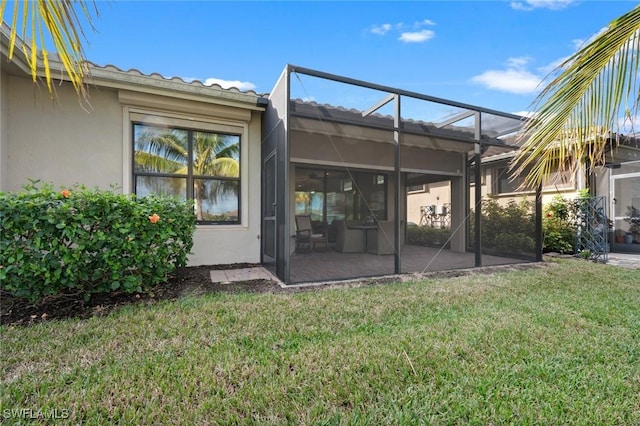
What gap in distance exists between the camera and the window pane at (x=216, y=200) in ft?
19.3

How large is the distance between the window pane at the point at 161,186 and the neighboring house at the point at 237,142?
2 centimetres

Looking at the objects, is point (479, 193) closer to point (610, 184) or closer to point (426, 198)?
point (426, 198)

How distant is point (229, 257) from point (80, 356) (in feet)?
12.1

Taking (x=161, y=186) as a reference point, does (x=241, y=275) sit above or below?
below

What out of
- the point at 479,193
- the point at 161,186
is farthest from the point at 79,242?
the point at 479,193

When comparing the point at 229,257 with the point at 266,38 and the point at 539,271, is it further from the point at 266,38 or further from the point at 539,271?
the point at 539,271

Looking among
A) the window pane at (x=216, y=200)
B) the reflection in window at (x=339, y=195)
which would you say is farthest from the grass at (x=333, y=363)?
the reflection in window at (x=339, y=195)

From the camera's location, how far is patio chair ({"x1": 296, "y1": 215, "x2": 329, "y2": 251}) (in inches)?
328

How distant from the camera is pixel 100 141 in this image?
5.14 meters

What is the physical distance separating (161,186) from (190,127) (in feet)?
4.20

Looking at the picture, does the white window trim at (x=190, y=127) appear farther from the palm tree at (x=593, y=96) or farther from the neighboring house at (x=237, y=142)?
the palm tree at (x=593, y=96)

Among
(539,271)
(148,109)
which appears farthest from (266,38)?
(539,271)

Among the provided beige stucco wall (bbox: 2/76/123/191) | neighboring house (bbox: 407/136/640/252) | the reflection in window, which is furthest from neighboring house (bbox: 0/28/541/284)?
neighboring house (bbox: 407/136/640/252)

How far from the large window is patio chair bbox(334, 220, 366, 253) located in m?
3.36
